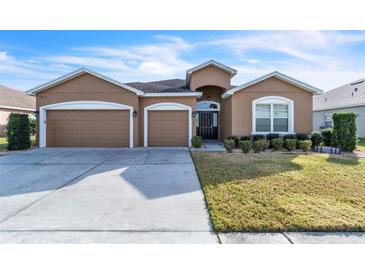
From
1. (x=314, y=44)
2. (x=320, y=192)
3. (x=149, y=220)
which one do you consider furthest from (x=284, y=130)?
(x=149, y=220)

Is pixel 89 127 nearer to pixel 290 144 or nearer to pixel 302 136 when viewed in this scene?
pixel 290 144

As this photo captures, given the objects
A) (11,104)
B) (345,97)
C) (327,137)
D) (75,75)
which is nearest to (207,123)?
(327,137)

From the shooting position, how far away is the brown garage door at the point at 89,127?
1364 cm

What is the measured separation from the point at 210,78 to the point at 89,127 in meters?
8.53

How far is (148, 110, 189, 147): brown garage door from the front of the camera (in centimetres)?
1390

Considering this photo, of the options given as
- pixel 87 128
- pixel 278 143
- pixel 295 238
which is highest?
pixel 87 128

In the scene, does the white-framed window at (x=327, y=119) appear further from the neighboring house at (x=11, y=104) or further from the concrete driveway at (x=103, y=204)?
the neighboring house at (x=11, y=104)

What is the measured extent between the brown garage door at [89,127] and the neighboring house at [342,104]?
1615 centimetres

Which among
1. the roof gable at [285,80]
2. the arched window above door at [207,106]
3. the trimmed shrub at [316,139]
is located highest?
the roof gable at [285,80]

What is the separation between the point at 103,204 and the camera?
16.4ft

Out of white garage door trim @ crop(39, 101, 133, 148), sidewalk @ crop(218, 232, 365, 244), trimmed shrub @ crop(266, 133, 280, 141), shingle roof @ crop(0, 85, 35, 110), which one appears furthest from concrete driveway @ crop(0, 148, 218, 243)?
shingle roof @ crop(0, 85, 35, 110)

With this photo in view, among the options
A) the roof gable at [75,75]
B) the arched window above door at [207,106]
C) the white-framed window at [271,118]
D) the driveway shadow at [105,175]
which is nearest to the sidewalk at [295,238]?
the driveway shadow at [105,175]

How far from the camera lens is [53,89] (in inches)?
537
